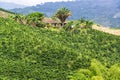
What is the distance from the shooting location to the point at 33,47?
68.6m

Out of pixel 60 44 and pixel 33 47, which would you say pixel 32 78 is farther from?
pixel 60 44

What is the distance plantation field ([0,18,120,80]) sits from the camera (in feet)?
186

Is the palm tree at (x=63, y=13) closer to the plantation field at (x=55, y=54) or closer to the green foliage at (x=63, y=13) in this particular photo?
the green foliage at (x=63, y=13)

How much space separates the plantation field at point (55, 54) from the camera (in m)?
56.8

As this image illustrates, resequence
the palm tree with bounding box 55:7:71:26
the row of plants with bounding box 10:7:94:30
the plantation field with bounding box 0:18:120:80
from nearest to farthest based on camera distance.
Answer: the plantation field with bounding box 0:18:120:80 → the row of plants with bounding box 10:7:94:30 → the palm tree with bounding box 55:7:71:26

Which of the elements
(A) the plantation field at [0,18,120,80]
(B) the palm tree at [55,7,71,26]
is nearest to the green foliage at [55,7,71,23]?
(B) the palm tree at [55,7,71,26]

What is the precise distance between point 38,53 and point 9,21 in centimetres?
1542

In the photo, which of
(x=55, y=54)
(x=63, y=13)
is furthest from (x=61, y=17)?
(x=55, y=54)

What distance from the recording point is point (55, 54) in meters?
68.5

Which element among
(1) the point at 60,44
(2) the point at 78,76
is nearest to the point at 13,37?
(1) the point at 60,44

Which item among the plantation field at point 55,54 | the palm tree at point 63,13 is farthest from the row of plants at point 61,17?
the plantation field at point 55,54

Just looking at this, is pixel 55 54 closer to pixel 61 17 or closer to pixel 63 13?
pixel 63 13

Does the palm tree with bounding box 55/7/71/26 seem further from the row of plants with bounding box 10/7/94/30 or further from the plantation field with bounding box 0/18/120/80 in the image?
the plantation field with bounding box 0/18/120/80

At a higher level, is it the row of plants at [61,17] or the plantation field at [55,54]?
the row of plants at [61,17]
